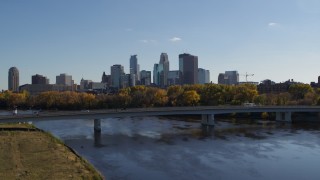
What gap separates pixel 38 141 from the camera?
51625 mm

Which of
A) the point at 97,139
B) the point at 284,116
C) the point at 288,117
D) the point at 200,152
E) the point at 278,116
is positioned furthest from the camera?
the point at 278,116

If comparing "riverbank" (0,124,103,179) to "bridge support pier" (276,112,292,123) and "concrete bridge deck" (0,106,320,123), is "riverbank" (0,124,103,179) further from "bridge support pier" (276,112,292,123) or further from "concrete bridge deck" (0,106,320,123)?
"bridge support pier" (276,112,292,123)

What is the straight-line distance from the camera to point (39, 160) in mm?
38938

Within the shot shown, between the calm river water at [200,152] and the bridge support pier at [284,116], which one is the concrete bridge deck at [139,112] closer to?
the bridge support pier at [284,116]

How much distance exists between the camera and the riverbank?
3312 centimetres

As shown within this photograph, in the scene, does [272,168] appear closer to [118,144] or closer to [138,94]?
[118,144]

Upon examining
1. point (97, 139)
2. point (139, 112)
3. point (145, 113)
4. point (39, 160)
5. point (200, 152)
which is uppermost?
point (139, 112)

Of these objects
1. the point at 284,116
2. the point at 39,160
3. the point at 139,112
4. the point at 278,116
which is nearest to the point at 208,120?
the point at 139,112

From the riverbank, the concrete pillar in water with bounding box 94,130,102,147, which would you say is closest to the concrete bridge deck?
the concrete pillar in water with bounding box 94,130,102,147

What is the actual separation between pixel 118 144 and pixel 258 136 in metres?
22.5

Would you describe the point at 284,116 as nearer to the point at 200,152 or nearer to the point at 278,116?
the point at 278,116

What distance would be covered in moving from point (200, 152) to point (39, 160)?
756 inches

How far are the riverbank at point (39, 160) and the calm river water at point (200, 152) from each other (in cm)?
264

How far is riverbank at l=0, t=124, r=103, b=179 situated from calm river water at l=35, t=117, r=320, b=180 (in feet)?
8.65
